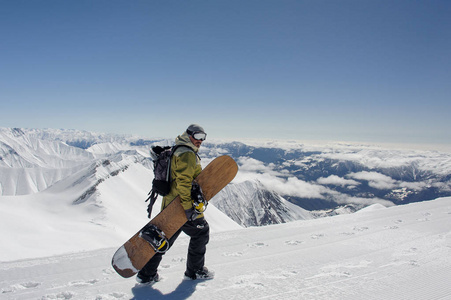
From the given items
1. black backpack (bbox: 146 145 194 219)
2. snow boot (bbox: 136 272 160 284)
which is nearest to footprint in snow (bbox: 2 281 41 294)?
snow boot (bbox: 136 272 160 284)

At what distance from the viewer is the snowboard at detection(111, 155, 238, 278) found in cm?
403

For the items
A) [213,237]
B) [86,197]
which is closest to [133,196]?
[86,197]

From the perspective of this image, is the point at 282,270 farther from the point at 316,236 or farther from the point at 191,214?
the point at 316,236

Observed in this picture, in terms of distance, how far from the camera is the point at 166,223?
168 inches

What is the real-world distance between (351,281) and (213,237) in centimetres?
374

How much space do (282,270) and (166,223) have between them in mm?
2360

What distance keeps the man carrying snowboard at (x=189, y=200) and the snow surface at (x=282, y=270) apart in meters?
0.22

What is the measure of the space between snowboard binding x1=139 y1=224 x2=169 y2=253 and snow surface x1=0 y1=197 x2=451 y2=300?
66 centimetres

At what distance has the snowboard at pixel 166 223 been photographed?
403 cm

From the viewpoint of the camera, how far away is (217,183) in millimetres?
4605

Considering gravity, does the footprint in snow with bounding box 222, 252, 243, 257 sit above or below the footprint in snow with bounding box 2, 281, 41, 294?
below

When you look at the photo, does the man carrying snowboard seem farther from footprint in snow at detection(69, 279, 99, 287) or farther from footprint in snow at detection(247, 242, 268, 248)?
footprint in snow at detection(247, 242, 268, 248)

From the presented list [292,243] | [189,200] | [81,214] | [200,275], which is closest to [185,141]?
[189,200]

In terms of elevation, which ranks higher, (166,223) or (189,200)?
(189,200)
